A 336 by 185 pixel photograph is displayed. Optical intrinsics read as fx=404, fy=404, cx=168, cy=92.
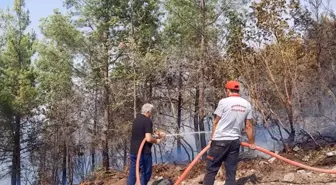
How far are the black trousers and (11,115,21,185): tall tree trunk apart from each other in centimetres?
2074

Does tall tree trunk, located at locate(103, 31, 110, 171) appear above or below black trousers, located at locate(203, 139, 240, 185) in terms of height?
above

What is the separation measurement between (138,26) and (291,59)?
11.3 metres

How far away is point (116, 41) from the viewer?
1977 cm

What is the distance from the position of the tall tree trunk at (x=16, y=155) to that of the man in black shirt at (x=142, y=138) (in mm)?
19130

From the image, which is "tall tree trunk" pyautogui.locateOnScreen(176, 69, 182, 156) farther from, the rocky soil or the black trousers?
the black trousers

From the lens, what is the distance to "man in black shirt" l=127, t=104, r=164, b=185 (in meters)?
6.47

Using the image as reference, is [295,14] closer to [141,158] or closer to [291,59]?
[291,59]

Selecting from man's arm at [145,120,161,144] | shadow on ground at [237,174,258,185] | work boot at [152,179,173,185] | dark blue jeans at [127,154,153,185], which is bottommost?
work boot at [152,179,173,185]

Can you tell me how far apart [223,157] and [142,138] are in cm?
163

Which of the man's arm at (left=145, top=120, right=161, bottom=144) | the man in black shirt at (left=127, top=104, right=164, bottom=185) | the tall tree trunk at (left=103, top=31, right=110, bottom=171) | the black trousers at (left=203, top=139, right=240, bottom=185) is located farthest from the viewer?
the tall tree trunk at (left=103, top=31, right=110, bottom=171)

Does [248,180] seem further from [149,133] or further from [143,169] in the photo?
[149,133]

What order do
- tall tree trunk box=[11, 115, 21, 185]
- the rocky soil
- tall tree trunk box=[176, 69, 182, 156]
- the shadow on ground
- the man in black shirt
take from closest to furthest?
the man in black shirt < the rocky soil < the shadow on ground < tall tree trunk box=[176, 69, 182, 156] < tall tree trunk box=[11, 115, 21, 185]

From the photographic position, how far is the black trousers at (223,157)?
17.6ft

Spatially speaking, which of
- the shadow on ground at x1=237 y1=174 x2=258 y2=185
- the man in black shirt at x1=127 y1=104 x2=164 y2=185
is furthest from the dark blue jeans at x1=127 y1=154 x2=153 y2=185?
the shadow on ground at x1=237 y1=174 x2=258 y2=185
